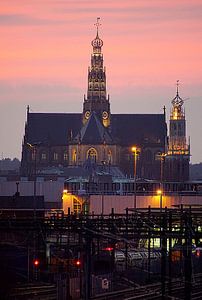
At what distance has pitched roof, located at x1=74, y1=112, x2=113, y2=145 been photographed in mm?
174625

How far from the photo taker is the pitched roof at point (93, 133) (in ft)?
573

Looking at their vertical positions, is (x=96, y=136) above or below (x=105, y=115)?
below

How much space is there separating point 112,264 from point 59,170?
401 feet

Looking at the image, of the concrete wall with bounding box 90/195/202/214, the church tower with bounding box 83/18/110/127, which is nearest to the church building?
the church tower with bounding box 83/18/110/127

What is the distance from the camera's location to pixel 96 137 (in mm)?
174625

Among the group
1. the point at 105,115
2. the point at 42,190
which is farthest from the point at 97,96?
the point at 42,190

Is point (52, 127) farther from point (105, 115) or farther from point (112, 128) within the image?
point (105, 115)

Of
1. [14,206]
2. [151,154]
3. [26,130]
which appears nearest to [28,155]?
[26,130]

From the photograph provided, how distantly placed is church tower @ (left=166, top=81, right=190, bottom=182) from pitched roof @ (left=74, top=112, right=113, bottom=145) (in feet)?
46.2

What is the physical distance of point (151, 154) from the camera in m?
184

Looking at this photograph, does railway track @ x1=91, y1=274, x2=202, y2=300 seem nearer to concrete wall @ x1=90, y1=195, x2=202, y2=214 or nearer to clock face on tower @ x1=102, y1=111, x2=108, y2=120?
concrete wall @ x1=90, y1=195, x2=202, y2=214

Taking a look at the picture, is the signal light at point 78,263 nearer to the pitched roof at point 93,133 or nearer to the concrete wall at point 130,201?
the concrete wall at point 130,201

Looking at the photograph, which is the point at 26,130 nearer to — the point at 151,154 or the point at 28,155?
the point at 28,155

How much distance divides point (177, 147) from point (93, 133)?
17887mm
